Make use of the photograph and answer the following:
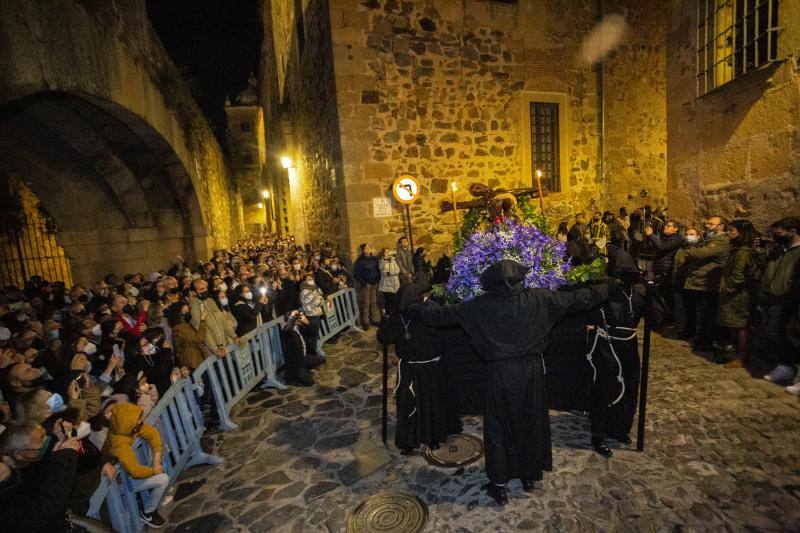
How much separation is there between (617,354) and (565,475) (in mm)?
1244

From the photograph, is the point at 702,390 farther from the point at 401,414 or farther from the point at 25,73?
the point at 25,73

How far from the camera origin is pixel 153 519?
3494mm

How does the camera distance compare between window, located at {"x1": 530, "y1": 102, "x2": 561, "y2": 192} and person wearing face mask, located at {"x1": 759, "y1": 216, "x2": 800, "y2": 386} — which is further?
window, located at {"x1": 530, "y1": 102, "x2": 561, "y2": 192}

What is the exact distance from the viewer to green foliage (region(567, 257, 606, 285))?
416 cm

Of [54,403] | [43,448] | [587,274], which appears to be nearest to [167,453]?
[54,403]

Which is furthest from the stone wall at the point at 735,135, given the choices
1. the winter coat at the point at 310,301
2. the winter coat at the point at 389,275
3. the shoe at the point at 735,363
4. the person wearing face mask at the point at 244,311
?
the person wearing face mask at the point at 244,311

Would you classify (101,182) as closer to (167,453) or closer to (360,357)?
(360,357)

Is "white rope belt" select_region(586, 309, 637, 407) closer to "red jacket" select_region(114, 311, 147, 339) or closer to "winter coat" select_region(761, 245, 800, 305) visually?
"winter coat" select_region(761, 245, 800, 305)

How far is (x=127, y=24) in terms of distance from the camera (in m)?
9.02

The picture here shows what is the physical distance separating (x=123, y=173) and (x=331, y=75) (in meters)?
→ 6.10

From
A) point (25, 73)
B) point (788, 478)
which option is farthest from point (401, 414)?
point (25, 73)

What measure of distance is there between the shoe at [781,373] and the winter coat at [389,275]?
6.35 m

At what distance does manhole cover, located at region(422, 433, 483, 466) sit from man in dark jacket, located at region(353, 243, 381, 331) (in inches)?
193

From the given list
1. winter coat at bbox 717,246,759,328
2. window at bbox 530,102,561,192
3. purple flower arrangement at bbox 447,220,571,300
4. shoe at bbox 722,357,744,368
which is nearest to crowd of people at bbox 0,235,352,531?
purple flower arrangement at bbox 447,220,571,300
